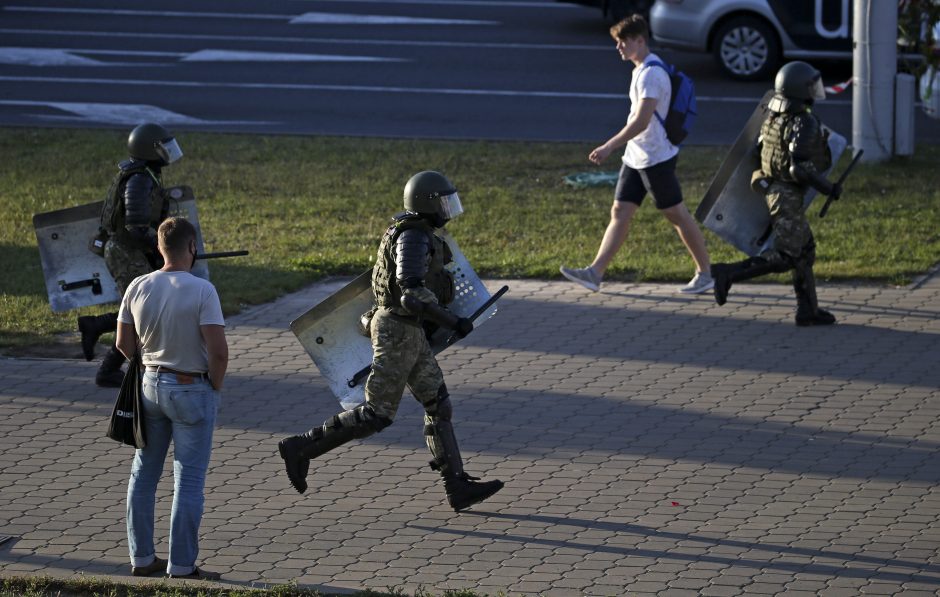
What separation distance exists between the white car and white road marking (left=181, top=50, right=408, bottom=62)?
4.13 meters

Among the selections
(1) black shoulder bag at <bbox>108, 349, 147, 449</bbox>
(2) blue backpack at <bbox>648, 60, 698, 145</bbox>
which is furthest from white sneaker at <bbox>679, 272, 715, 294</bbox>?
(1) black shoulder bag at <bbox>108, 349, 147, 449</bbox>

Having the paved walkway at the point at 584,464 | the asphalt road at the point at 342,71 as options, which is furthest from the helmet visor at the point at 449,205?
the asphalt road at the point at 342,71

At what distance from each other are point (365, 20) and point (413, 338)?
1757 cm

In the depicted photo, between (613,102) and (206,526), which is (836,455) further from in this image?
(613,102)

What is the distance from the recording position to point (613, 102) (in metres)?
17.4

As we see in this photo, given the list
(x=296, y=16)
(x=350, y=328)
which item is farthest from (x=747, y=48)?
(x=350, y=328)

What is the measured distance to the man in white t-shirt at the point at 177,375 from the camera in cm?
584

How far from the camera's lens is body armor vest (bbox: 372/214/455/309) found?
655 centimetres

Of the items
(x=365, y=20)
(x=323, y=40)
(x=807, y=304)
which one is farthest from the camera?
(x=365, y=20)

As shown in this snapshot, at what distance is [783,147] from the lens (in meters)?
9.47

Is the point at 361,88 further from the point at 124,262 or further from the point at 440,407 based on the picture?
the point at 440,407

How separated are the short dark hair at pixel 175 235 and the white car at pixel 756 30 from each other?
1350 centimetres

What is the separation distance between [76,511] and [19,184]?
7804 millimetres

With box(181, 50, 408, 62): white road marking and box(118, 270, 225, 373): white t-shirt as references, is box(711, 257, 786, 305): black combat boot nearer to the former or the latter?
box(118, 270, 225, 373): white t-shirt
